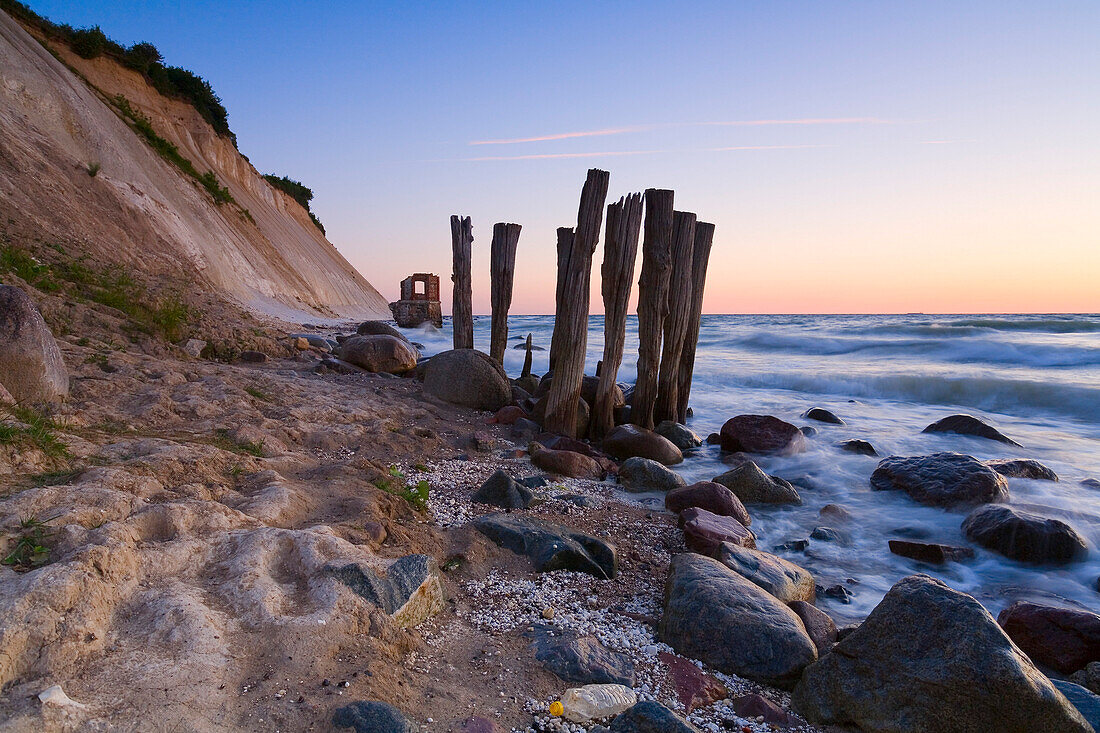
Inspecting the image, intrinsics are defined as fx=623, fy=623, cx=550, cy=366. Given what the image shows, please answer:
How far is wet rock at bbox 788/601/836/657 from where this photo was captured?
140 inches

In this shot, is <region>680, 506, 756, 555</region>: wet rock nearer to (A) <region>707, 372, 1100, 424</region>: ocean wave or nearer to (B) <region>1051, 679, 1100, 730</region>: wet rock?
(B) <region>1051, 679, 1100, 730</region>: wet rock

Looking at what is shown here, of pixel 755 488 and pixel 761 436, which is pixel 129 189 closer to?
pixel 761 436

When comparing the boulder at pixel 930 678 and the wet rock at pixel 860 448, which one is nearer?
the boulder at pixel 930 678

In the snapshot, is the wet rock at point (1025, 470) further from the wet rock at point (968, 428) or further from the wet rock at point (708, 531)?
the wet rock at point (708, 531)

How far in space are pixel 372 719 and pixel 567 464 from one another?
4.31 metres

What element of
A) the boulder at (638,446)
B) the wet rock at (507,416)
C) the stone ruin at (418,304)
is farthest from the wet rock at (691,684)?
the stone ruin at (418,304)

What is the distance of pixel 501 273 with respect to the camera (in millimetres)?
9602

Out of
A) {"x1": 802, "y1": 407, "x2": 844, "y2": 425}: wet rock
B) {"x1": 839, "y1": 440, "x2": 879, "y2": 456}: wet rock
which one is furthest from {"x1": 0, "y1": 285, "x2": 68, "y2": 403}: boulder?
{"x1": 802, "y1": 407, "x2": 844, "y2": 425}: wet rock

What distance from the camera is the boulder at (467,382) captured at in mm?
8541

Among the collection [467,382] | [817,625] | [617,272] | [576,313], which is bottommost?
[817,625]

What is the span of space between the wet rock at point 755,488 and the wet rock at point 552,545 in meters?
2.62

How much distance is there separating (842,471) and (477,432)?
4.51m

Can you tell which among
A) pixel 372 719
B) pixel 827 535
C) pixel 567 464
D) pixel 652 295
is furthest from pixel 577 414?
pixel 372 719

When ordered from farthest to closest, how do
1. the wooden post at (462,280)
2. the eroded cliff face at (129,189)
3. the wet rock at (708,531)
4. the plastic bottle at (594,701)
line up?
the eroded cliff face at (129,189), the wooden post at (462,280), the wet rock at (708,531), the plastic bottle at (594,701)
